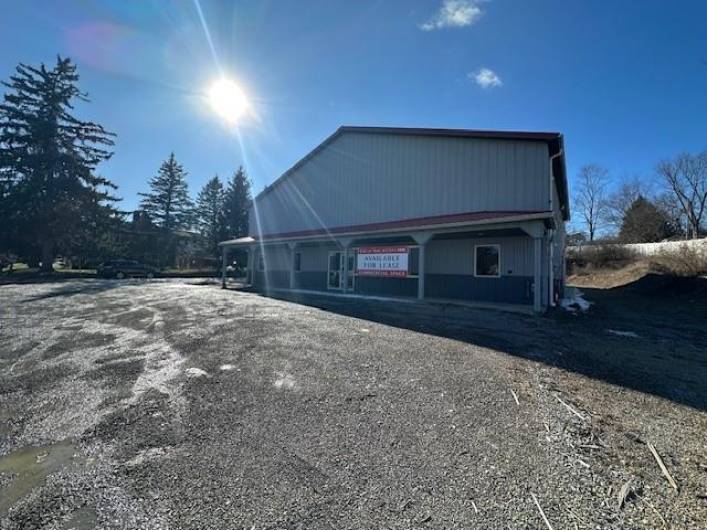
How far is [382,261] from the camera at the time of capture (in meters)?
14.9

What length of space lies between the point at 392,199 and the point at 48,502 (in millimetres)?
14888

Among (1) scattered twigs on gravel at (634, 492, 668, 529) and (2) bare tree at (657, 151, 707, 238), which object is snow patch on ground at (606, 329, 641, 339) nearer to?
(1) scattered twigs on gravel at (634, 492, 668, 529)

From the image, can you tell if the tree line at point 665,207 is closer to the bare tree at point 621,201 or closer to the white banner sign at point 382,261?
the bare tree at point 621,201

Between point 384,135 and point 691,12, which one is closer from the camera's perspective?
point 691,12

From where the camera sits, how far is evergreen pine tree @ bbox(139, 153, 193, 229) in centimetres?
4381

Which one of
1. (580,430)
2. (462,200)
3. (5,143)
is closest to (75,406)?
(580,430)

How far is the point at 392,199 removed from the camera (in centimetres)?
1588

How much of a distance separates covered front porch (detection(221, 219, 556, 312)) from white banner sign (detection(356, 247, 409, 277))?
0.09m

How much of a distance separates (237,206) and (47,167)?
17.1 meters

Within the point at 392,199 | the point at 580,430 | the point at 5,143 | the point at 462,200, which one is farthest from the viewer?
the point at 5,143

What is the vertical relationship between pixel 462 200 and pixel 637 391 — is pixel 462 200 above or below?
above

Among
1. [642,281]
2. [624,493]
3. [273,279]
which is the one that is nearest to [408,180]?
[273,279]

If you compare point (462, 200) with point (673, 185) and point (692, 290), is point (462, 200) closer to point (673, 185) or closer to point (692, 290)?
point (692, 290)

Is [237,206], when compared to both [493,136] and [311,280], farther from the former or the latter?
[493,136]
